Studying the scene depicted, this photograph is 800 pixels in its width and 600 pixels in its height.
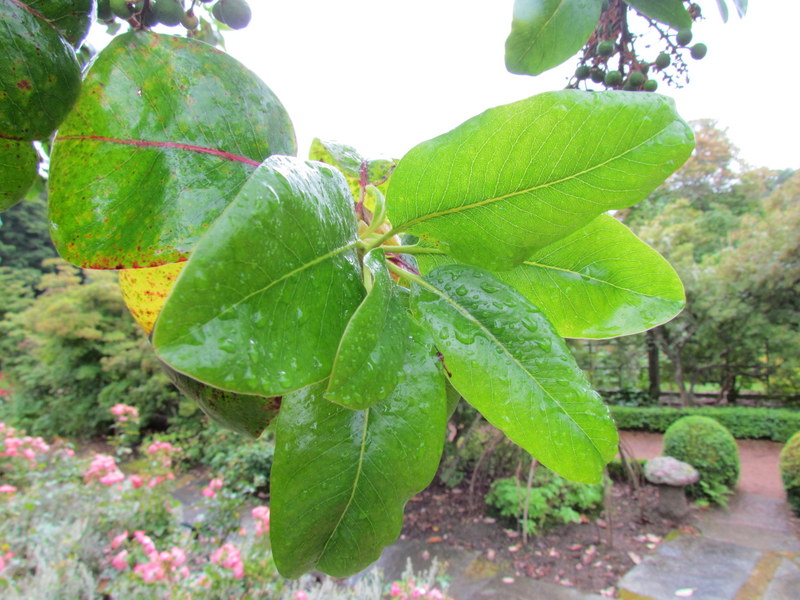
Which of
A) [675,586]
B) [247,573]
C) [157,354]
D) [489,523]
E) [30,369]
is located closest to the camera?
[157,354]

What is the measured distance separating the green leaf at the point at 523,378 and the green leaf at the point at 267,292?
0.10m

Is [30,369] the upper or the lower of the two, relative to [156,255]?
lower

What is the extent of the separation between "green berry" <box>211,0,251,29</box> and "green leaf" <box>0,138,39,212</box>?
535mm

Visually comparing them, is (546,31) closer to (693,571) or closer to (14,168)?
(14,168)

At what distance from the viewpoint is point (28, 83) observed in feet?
1.34

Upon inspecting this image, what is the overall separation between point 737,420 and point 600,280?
12330 millimetres

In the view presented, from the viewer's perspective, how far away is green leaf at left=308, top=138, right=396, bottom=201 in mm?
591

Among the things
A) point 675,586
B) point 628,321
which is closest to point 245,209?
point 628,321

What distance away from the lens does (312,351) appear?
11.8 inches

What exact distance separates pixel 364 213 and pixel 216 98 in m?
0.18

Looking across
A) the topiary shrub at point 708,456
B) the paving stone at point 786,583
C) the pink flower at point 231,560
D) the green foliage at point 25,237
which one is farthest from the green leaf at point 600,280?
the green foliage at point 25,237

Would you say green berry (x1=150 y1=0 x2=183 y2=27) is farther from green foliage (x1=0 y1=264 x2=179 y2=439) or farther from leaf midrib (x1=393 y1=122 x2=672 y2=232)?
green foliage (x1=0 y1=264 x2=179 y2=439)

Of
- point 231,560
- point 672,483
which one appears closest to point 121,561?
point 231,560

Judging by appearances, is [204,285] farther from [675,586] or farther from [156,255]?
[675,586]
